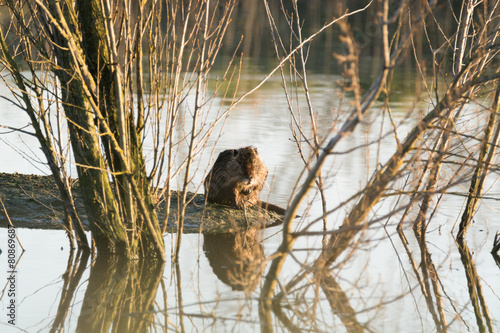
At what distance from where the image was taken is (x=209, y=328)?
3.95 m

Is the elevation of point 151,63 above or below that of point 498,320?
above

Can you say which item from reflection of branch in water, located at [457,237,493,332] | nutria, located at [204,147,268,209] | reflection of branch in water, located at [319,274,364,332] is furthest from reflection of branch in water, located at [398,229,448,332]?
nutria, located at [204,147,268,209]

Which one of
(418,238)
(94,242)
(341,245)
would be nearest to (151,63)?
(94,242)

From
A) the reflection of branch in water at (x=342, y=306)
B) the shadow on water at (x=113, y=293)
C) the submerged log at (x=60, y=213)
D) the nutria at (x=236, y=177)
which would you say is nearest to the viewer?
the reflection of branch in water at (x=342, y=306)

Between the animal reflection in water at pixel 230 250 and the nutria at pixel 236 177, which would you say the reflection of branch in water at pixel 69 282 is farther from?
the nutria at pixel 236 177

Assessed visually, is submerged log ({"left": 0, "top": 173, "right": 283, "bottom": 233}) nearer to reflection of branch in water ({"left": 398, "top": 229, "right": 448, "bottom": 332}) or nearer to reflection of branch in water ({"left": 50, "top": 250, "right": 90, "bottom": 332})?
reflection of branch in water ({"left": 50, "top": 250, "right": 90, "bottom": 332})

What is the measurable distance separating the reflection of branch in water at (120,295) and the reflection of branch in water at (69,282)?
0.30 ft

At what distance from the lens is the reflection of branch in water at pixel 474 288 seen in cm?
425

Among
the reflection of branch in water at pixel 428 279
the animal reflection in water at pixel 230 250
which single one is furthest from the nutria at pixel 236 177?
the reflection of branch in water at pixel 428 279

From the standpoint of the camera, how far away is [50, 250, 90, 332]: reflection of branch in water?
4.07 metres

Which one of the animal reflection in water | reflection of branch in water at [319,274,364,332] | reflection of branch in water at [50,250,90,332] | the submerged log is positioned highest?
reflection of branch in water at [319,274,364,332]

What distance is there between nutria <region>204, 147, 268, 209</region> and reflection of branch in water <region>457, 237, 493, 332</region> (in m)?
1.81

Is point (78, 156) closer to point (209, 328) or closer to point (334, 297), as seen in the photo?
point (209, 328)

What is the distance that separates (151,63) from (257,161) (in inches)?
72.9
